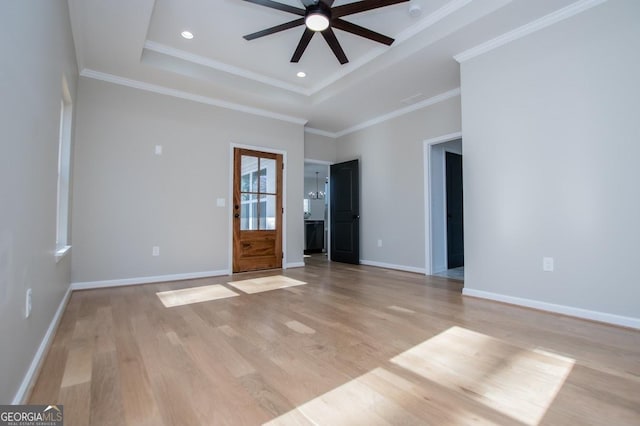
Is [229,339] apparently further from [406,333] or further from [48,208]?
[48,208]

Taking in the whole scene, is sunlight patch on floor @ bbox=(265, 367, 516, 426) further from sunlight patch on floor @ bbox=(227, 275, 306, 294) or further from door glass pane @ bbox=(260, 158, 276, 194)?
door glass pane @ bbox=(260, 158, 276, 194)

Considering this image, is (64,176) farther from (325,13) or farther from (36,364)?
(325,13)

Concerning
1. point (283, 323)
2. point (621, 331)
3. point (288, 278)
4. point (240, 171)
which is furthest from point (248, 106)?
point (621, 331)

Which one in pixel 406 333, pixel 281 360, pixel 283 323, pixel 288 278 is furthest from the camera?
pixel 288 278

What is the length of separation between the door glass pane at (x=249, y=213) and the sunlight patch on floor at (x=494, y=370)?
3390mm

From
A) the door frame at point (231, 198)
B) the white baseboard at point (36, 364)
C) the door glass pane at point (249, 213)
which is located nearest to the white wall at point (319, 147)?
the door frame at point (231, 198)

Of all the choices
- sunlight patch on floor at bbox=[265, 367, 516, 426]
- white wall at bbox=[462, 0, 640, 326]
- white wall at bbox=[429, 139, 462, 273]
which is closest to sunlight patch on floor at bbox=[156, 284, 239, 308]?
sunlight patch on floor at bbox=[265, 367, 516, 426]

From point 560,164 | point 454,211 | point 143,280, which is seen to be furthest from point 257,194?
point 560,164

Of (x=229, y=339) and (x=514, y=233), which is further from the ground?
(x=514, y=233)

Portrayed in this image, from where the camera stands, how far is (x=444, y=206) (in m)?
4.94

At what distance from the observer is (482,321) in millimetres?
2416

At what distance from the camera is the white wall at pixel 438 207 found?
467cm

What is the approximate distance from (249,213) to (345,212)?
2.01 m

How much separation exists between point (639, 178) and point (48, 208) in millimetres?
4263
